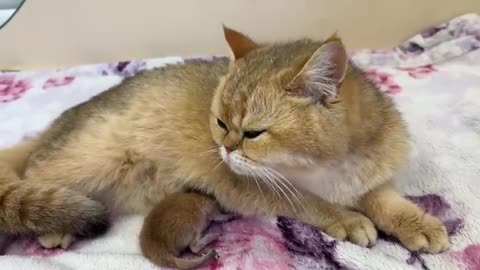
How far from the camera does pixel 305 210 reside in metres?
1.32

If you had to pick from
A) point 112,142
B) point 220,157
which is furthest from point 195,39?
point 220,157

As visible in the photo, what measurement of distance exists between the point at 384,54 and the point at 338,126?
1.10m

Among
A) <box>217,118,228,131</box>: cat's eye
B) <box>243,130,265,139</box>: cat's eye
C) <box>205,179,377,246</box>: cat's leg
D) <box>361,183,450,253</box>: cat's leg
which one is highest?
<box>243,130,265,139</box>: cat's eye

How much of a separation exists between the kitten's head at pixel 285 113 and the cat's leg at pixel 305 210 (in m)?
0.12

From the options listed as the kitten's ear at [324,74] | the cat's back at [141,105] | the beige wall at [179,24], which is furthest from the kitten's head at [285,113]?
the beige wall at [179,24]

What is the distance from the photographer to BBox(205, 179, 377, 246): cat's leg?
1.28 metres

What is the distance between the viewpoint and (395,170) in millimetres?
1358

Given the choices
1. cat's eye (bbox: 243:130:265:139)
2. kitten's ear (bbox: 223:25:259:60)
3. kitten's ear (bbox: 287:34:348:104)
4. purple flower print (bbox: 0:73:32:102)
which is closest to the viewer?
kitten's ear (bbox: 287:34:348:104)

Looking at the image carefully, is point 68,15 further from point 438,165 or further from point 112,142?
point 438,165

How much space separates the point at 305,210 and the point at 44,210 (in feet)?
1.82

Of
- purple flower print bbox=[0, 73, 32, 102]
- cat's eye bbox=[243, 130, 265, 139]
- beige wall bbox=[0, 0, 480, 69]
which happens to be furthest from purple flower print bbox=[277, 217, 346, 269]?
purple flower print bbox=[0, 73, 32, 102]

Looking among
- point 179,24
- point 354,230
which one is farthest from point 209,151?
point 179,24

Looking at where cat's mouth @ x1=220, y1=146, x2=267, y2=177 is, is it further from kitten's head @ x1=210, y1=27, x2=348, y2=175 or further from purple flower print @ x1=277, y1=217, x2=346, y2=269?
purple flower print @ x1=277, y1=217, x2=346, y2=269

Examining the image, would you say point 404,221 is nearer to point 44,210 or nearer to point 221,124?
point 221,124
